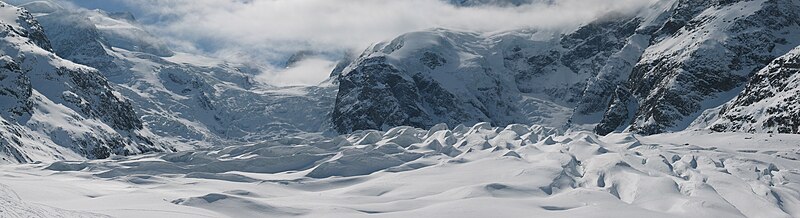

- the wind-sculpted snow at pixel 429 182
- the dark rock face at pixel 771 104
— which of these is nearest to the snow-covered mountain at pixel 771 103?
the dark rock face at pixel 771 104

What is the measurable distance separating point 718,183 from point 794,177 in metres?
13.6

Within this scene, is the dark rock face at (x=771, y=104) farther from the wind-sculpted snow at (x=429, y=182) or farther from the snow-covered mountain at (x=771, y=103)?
the wind-sculpted snow at (x=429, y=182)

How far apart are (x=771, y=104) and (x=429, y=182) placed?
106834 millimetres

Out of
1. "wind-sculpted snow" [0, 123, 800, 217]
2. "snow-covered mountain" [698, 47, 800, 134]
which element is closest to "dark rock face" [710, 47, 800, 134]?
"snow-covered mountain" [698, 47, 800, 134]

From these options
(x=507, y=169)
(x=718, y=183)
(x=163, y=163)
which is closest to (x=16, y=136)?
(x=163, y=163)

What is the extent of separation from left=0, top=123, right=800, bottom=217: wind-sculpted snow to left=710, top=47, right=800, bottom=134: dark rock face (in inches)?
1890

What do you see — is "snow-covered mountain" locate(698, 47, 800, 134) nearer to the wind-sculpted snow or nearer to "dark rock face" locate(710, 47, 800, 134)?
"dark rock face" locate(710, 47, 800, 134)

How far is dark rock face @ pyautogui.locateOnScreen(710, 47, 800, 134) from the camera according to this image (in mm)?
135625

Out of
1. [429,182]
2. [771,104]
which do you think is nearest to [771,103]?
[771,104]

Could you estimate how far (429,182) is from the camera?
5900 cm

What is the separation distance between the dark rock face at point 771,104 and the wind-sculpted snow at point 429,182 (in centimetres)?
4800

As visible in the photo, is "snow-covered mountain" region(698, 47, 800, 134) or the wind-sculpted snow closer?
the wind-sculpted snow

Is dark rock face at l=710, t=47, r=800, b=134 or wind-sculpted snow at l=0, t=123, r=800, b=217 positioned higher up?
wind-sculpted snow at l=0, t=123, r=800, b=217

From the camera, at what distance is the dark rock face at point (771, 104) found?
445ft
